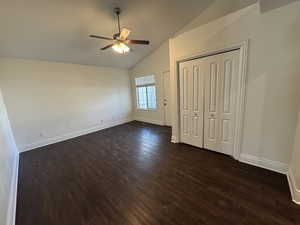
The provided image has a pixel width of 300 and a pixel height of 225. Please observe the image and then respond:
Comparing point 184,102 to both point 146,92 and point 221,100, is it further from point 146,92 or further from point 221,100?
point 146,92

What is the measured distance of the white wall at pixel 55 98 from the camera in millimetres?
3461

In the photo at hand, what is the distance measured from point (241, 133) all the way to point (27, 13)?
4529 millimetres

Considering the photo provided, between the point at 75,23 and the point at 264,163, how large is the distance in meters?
4.67

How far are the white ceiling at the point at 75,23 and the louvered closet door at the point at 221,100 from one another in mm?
1752

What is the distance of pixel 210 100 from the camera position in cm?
285

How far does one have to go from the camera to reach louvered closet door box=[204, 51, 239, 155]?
8.23 ft

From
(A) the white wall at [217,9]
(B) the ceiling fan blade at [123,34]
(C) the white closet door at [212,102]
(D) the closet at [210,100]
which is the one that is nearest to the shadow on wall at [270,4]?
(D) the closet at [210,100]

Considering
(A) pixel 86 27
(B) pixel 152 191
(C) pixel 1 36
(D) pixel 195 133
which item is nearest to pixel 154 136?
(D) pixel 195 133

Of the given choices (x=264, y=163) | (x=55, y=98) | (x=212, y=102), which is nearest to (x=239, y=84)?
(x=212, y=102)

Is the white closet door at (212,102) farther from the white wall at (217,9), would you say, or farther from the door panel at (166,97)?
the door panel at (166,97)

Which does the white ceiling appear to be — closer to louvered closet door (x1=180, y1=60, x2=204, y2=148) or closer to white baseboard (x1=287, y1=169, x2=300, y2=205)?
louvered closet door (x1=180, y1=60, x2=204, y2=148)

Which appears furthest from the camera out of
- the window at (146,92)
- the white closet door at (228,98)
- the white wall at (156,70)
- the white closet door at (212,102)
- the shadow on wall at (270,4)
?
the window at (146,92)

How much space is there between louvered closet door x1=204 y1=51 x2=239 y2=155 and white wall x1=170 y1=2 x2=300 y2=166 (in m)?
0.23

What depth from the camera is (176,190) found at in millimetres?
1941
